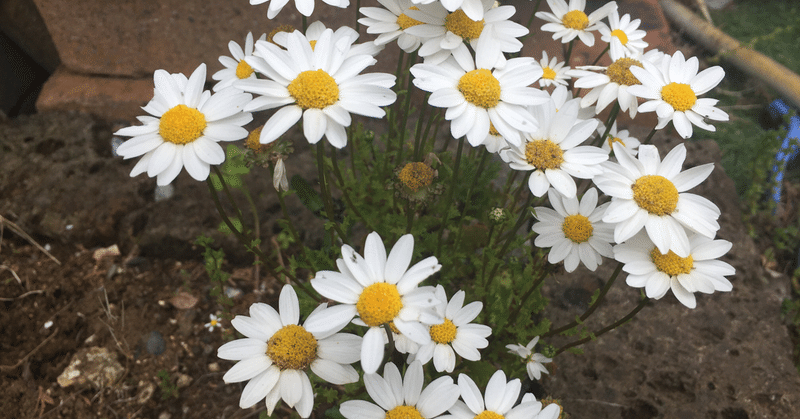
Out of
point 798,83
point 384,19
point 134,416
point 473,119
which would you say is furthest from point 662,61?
point 798,83

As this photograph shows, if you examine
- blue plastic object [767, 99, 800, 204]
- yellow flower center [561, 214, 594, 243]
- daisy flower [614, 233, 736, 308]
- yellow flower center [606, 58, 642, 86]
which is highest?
yellow flower center [606, 58, 642, 86]

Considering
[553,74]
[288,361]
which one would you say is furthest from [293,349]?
[553,74]

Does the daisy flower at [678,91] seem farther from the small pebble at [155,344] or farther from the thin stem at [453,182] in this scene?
the small pebble at [155,344]

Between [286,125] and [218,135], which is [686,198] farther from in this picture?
[218,135]

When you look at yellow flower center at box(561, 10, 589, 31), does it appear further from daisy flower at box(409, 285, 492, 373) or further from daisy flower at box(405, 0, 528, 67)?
daisy flower at box(409, 285, 492, 373)

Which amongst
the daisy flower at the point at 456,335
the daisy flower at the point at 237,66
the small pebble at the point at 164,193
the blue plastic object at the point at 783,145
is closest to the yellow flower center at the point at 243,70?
the daisy flower at the point at 237,66

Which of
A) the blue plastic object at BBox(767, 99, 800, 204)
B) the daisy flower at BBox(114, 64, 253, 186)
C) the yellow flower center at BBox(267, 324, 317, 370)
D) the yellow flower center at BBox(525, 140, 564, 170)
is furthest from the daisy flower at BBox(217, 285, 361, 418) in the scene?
the blue plastic object at BBox(767, 99, 800, 204)
